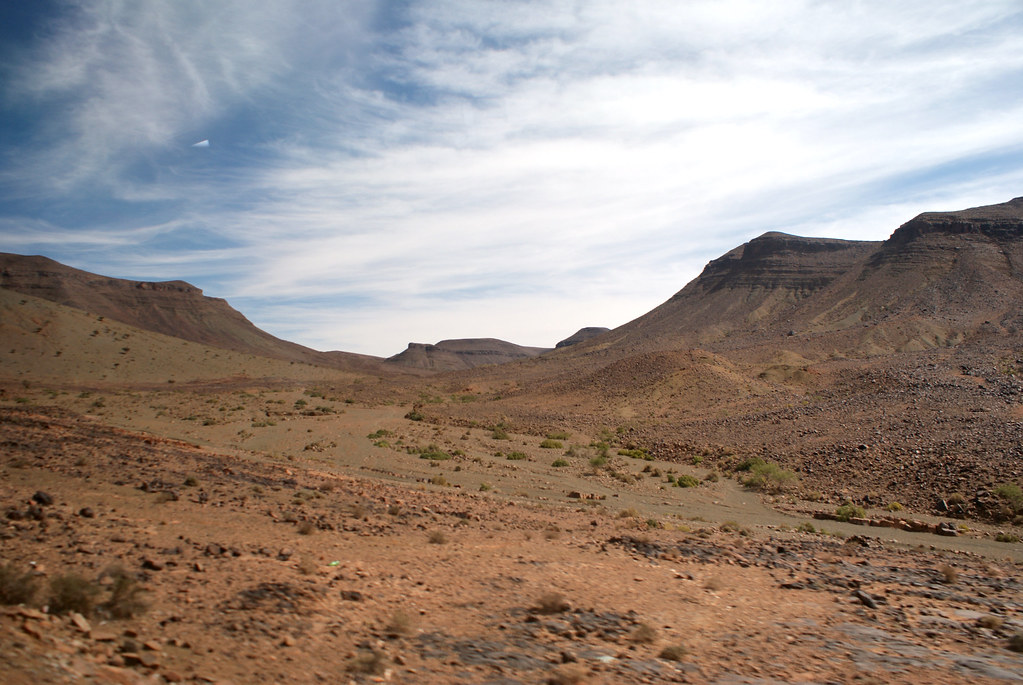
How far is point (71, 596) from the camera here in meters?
6.06

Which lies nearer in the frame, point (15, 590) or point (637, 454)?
point (15, 590)

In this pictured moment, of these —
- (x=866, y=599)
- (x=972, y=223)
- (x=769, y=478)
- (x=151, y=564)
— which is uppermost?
(x=972, y=223)

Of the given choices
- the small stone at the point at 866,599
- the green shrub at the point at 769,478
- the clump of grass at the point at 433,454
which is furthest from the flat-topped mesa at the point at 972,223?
the small stone at the point at 866,599

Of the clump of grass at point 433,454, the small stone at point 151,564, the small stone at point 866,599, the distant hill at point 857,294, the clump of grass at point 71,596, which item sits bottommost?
the small stone at point 866,599

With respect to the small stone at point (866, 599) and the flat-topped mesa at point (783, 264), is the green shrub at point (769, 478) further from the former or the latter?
the flat-topped mesa at point (783, 264)

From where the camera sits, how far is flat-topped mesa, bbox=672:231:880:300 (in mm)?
127812

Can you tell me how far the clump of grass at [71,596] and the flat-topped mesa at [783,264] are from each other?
13150cm

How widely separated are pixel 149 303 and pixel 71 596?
515 feet

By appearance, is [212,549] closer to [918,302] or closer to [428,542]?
[428,542]

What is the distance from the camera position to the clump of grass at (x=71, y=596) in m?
6.00

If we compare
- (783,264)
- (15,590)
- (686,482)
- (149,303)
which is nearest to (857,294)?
(783,264)

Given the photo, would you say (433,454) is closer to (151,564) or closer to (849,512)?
(849,512)

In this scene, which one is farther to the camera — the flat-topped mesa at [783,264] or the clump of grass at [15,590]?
the flat-topped mesa at [783,264]

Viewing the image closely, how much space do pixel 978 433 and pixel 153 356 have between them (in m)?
79.2
